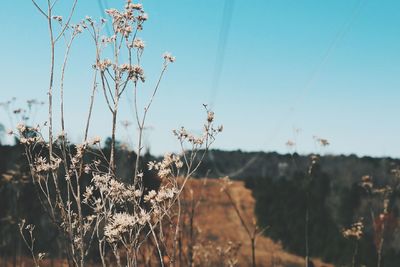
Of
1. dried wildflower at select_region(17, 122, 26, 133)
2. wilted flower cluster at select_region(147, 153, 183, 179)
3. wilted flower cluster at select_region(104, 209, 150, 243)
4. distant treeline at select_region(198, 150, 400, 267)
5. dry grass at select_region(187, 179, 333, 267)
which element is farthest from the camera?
dry grass at select_region(187, 179, 333, 267)

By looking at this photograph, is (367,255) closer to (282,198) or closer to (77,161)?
(282,198)

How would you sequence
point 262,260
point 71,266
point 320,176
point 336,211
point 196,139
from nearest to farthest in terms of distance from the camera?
point 71,266
point 196,139
point 262,260
point 336,211
point 320,176

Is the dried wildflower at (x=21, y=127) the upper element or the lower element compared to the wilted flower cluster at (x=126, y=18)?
lower

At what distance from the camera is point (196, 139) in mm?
3766

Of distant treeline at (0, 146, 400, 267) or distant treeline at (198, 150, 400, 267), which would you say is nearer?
distant treeline at (0, 146, 400, 267)

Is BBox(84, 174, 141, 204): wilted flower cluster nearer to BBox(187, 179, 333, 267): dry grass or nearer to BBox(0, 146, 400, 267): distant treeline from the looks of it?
BBox(0, 146, 400, 267): distant treeline

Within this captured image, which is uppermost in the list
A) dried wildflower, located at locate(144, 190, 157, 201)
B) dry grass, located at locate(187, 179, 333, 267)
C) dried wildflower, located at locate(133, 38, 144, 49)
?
dried wildflower, located at locate(133, 38, 144, 49)

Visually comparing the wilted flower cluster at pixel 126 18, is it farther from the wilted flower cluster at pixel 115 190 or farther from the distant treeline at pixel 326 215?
the distant treeline at pixel 326 215

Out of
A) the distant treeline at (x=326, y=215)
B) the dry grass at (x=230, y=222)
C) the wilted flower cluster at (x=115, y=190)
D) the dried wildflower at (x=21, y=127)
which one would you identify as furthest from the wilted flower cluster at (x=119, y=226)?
the dry grass at (x=230, y=222)

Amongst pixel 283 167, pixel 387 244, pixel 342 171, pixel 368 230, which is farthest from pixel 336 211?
pixel 283 167

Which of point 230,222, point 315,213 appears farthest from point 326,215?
point 230,222

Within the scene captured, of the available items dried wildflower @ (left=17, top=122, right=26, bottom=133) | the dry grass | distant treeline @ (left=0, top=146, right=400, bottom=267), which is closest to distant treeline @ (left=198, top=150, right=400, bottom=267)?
distant treeline @ (left=0, top=146, right=400, bottom=267)

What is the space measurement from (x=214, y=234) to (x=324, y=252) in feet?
39.0

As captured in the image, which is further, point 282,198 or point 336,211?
point 336,211
